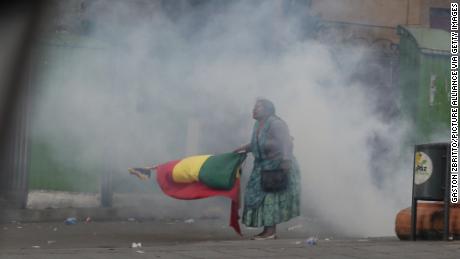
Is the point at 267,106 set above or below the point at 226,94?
below

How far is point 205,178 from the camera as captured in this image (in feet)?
29.0

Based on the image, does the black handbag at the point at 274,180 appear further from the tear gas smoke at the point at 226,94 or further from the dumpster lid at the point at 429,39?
the dumpster lid at the point at 429,39

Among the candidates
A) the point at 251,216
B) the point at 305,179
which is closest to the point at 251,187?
the point at 251,216

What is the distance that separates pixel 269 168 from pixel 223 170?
559 mm

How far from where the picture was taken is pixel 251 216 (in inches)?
339

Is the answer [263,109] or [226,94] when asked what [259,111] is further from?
[226,94]

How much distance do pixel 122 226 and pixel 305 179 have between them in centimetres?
242

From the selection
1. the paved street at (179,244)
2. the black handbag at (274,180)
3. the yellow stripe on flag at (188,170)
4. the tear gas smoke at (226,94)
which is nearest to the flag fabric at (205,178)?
the yellow stripe on flag at (188,170)

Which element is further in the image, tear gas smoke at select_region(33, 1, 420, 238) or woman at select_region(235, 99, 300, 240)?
tear gas smoke at select_region(33, 1, 420, 238)

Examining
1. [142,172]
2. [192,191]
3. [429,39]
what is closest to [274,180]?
[192,191]

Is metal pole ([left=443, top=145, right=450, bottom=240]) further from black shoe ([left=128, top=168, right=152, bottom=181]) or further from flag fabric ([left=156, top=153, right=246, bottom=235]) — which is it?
black shoe ([left=128, top=168, right=152, bottom=181])

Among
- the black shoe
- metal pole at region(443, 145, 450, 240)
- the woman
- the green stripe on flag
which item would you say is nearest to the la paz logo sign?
metal pole at region(443, 145, 450, 240)

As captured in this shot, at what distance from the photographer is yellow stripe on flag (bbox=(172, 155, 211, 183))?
8.95 m

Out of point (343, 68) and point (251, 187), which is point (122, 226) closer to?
point (251, 187)
